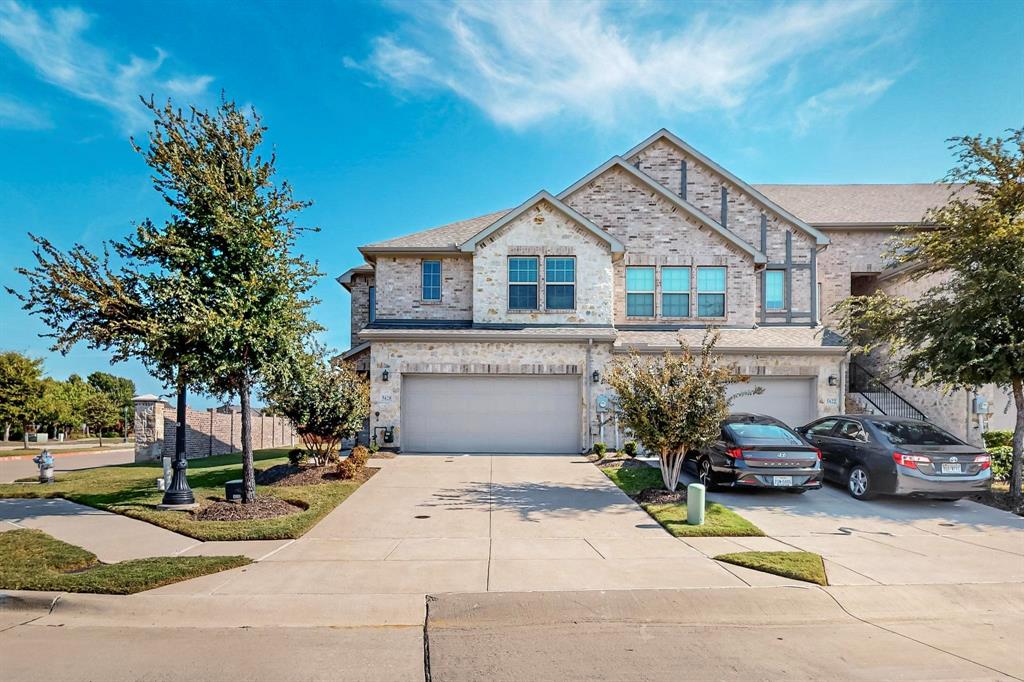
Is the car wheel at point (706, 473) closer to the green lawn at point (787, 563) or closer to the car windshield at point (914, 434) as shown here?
the car windshield at point (914, 434)

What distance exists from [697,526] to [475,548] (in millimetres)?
3666

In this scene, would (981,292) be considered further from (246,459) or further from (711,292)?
(246,459)

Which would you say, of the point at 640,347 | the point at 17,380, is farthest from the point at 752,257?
the point at 17,380

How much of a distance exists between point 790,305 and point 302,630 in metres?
19.5

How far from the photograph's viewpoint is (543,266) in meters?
18.6

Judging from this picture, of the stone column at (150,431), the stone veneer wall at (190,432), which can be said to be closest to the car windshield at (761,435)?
the stone veneer wall at (190,432)

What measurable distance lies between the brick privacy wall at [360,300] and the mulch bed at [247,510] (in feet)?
42.5

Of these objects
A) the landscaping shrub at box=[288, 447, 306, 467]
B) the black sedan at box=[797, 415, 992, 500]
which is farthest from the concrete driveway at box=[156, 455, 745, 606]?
the black sedan at box=[797, 415, 992, 500]

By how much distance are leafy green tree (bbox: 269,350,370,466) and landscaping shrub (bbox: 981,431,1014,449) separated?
57.6 ft

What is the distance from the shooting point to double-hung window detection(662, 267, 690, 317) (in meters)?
19.9

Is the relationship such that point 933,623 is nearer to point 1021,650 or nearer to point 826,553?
point 1021,650

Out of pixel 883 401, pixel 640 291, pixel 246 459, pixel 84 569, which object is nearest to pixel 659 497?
pixel 246 459

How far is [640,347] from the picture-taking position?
58.4 feet

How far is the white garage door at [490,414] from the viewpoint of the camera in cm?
1797
